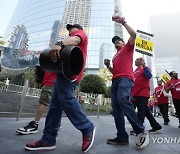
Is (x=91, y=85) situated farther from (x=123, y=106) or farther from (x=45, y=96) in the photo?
(x=123, y=106)

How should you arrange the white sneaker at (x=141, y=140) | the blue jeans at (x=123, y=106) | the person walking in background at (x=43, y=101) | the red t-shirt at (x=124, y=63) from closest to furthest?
the white sneaker at (x=141, y=140)
the blue jeans at (x=123, y=106)
the red t-shirt at (x=124, y=63)
the person walking in background at (x=43, y=101)

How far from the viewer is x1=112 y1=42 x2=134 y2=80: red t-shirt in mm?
3139

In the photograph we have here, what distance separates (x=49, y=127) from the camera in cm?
245

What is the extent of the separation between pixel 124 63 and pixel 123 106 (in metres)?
0.72

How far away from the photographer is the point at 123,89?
9.77 feet

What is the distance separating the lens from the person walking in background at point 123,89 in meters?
2.87

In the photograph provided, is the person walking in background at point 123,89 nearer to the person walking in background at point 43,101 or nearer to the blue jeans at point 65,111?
the blue jeans at point 65,111

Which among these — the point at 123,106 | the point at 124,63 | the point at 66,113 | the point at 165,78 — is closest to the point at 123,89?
the point at 123,106

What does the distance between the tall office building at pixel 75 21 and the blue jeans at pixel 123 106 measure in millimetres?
58853

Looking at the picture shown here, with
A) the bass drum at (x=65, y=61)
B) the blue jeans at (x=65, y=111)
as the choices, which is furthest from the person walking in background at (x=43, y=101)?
the bass drum at (x=65, y=61)

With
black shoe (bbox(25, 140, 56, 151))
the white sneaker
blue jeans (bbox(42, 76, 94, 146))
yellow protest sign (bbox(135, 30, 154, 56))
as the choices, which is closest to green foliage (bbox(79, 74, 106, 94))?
yellow protest sign (bbox(135, 30, 154, 56))

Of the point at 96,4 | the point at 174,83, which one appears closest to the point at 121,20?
the point at 174,83

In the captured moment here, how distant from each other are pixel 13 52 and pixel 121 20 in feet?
125

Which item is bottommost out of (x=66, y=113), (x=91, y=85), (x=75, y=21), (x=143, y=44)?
(x=66, y=113)
